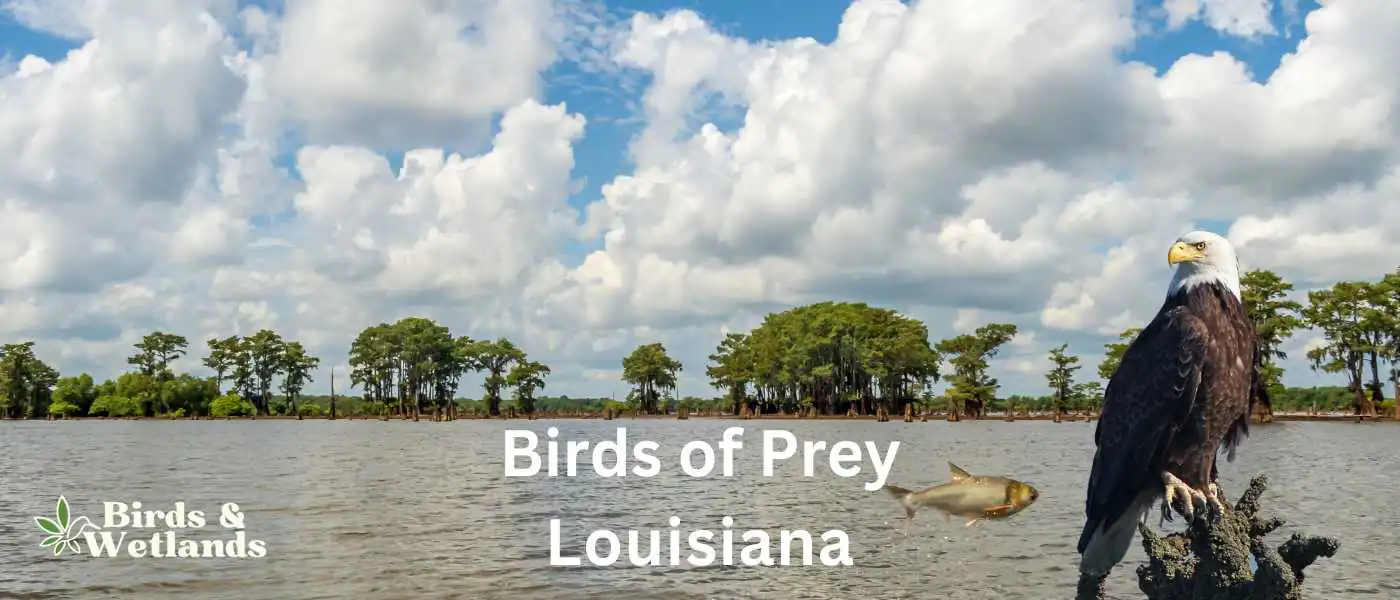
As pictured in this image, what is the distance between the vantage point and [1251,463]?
3653 cm

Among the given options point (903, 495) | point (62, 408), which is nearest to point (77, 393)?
point (62, 408)

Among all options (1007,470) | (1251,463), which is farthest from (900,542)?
(1251,463)

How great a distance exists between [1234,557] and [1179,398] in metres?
1.30

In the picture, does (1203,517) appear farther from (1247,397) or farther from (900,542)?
(900,542)

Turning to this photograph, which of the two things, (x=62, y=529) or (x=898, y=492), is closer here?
(x=898, y=492)

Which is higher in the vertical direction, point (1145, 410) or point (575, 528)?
point (1145, 410)

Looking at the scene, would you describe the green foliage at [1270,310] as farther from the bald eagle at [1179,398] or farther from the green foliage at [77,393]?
the green foliage at [77,393]

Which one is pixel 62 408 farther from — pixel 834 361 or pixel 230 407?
pixel 834 361

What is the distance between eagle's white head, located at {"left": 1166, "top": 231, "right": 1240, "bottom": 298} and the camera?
6.57 metres

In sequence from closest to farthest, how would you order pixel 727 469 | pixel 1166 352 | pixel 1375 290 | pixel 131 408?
pixel 1166 352 → pixel 727 469 → pixel 1375 290 → pixel 131 408

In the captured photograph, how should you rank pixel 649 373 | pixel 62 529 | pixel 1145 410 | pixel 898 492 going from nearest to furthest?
pixel 1145 410
pixel 898 492
pixel 62 529
pixel 649 373

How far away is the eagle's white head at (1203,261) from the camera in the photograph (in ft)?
21.6

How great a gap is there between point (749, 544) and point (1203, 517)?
10.9 m

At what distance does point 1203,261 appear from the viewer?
6.64 m
